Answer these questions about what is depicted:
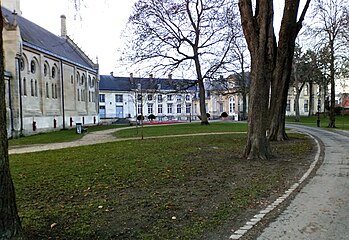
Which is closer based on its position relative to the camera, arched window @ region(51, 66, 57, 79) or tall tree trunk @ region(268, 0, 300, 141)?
tall tree trunk @ region(268, 0, 300, 141)

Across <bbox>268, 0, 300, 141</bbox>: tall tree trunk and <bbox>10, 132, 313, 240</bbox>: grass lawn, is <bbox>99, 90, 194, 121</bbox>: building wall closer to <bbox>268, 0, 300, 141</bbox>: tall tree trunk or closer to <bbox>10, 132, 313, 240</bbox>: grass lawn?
<bbox>268, 0, 300, 141</bbox>: tall tree trunk

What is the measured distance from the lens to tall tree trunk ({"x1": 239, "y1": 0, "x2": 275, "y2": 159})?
1263 cm

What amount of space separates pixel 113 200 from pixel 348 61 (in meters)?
38.6

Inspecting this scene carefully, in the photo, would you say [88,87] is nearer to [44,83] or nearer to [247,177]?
[44,83]

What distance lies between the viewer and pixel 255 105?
12.7m

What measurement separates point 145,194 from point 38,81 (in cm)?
3554

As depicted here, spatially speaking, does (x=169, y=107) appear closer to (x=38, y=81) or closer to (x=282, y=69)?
(x=38, y=81)

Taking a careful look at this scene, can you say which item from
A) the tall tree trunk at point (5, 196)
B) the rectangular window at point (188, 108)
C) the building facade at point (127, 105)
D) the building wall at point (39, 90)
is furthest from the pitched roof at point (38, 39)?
the rectangular window at point (188, 108)

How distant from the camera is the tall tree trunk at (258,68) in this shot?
41.4 feet

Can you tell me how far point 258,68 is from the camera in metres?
12.6

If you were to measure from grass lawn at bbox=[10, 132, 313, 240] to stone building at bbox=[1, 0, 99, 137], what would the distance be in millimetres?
Result: 14372

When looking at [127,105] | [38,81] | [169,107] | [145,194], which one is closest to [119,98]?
[127,105]

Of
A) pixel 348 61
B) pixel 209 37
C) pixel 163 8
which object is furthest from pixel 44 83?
pixel 348 61

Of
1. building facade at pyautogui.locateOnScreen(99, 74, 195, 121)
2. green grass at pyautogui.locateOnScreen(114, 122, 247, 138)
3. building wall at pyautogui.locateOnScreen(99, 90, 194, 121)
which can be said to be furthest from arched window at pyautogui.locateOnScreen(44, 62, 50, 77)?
building wall at pyautogui.locateOnScreen(99, 90, 194, 121)
